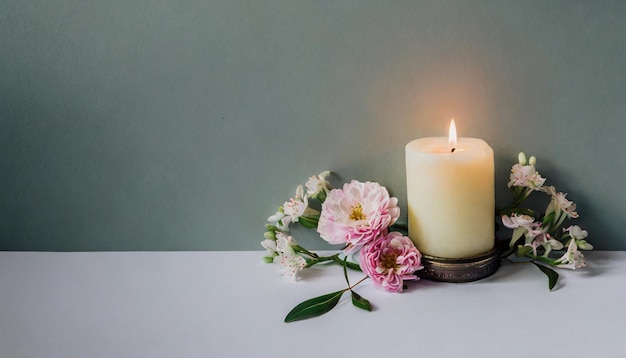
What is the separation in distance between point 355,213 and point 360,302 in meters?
0.14

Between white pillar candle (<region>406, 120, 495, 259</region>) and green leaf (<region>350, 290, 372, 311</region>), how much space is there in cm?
12

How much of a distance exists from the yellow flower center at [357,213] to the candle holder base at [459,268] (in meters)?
0.11

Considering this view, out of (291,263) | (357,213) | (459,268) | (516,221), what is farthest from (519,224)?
(291,263)

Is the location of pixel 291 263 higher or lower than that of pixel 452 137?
lower

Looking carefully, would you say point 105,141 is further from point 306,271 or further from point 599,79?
point 599,79

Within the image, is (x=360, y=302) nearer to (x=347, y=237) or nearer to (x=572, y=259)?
(x=347, y=237)

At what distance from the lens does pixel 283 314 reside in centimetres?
84

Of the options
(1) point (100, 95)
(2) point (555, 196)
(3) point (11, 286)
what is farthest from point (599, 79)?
(3) point (11, 286)

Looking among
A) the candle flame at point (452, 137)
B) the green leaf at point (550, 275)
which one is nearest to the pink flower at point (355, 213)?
the candle flame at point (452, 137)

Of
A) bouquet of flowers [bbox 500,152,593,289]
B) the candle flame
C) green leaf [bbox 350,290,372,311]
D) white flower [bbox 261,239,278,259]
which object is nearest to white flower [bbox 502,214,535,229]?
bouquet of flowers [bbox 500,152,593,289]

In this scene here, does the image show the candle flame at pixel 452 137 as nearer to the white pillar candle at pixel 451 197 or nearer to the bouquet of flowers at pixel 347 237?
the white pillar candle at pixel 451 197

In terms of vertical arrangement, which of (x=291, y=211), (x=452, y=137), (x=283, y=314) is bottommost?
(x=283, y=314)

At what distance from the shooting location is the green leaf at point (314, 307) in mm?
827

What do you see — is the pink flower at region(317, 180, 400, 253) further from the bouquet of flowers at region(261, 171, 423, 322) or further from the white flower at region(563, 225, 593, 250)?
the white flower at region(563, 225, 593, 250)
